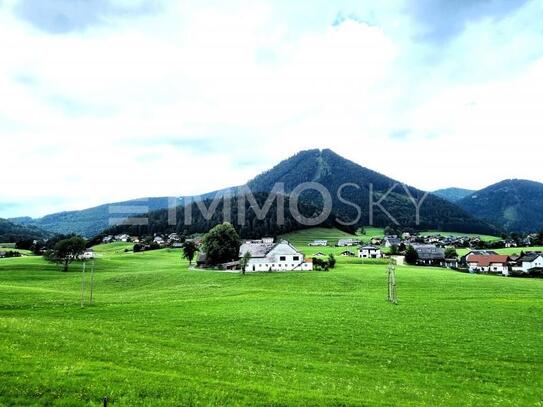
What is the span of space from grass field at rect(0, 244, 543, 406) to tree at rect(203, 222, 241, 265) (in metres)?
51.1

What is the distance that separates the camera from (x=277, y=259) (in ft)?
335

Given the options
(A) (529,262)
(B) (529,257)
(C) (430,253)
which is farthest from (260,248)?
(B) (529,257)

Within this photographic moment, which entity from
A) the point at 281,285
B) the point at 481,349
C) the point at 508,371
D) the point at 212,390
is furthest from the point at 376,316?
the point at 281,285

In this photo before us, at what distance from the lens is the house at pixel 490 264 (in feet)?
396

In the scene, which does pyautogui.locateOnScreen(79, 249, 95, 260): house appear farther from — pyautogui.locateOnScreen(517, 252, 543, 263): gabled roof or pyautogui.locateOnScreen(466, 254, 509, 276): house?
pyautogui.locateOnScreen(517, 252, 543, 263): gabled roof

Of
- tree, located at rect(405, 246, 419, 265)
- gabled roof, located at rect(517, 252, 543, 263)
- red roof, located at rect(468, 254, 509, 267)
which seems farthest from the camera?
tree, located at rect(405, 246, 419, 265)

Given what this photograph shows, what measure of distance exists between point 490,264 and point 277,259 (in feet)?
240

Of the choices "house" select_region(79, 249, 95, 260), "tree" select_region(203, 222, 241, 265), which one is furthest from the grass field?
"house" select_region(79, 249, 95, 260)

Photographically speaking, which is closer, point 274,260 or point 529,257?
point 274,260

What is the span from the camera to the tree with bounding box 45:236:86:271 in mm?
103062

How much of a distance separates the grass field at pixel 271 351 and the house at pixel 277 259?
1852 inches

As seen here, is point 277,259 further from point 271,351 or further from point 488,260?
point 271,351

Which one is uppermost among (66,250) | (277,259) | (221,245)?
(221,245)

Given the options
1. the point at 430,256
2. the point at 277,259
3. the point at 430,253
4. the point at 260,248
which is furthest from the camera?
the point at 430,253
